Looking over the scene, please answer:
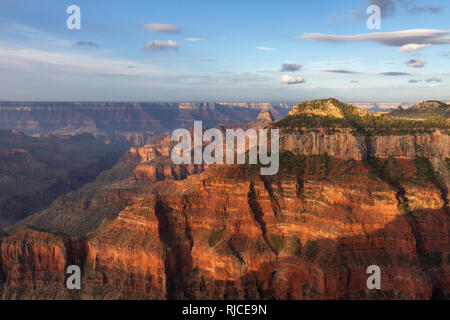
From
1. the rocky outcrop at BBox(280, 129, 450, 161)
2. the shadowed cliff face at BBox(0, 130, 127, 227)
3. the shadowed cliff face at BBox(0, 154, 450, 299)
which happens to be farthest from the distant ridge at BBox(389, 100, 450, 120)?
the shadowed cliff face at BBox(0, 130, 127, 227)

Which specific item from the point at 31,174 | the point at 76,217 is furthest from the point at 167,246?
the point at 31,174

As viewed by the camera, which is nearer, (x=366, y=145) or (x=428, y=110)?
(x=366, y=145)

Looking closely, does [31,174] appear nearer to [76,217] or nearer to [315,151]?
[76,217]

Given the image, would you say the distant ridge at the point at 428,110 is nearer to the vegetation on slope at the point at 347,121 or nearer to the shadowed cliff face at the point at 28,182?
the vegetation on slope at the point at 347,121

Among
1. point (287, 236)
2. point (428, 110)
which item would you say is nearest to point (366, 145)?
point (287, 236)

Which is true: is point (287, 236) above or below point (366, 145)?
below

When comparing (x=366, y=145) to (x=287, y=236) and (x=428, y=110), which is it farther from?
(x=428, y=110)

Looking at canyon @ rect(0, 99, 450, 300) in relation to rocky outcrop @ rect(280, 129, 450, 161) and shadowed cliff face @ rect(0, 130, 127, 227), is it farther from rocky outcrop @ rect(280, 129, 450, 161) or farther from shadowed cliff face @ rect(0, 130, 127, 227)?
shadowed cliff face @ rect(0, 130, 127, 227)
